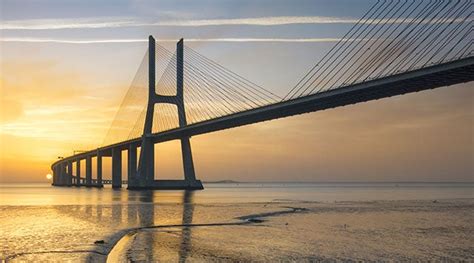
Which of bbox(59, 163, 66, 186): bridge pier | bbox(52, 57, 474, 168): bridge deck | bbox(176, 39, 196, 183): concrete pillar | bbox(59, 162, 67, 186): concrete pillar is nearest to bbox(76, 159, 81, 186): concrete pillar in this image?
bbox(59, 162, 67, 186): concrete pillar

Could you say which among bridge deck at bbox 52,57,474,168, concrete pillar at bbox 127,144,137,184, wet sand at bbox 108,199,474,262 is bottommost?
wet sand at bbox 108,199,474,262

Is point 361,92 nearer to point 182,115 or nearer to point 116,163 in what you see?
point 182,115

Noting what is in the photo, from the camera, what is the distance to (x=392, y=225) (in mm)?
30219

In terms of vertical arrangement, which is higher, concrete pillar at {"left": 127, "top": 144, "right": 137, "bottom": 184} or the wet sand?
concrete pillar at {"left": 127, "top": 144, "right": 137, "bottom": 184}

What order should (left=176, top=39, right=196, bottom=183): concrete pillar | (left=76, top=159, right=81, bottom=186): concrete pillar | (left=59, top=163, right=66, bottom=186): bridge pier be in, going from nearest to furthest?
(left=176, top=39, right=196, bottom=183): concrete pillar → (left=76, top=159, right=81, bottom=186): concrete pillar → (left=59, top=163, right=66, bottom=186): bridge pier

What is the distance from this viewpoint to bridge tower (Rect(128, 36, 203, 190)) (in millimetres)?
73312

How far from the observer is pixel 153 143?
3012 inches

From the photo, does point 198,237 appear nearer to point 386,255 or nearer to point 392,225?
point 386,255

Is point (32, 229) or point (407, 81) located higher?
point (407, 81)

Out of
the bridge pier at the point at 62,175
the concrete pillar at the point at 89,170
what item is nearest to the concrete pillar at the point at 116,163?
the concrete pillar at the point at 89,170

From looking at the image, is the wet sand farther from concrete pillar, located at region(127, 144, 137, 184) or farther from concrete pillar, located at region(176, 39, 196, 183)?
concrete pillar, located at region(127, 144, 137, 184)

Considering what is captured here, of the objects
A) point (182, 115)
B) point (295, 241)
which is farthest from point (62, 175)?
point (295, 241)

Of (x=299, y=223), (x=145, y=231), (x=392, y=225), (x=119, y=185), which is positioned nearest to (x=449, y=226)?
(x=392, y=225)

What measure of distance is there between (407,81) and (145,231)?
20516mm
